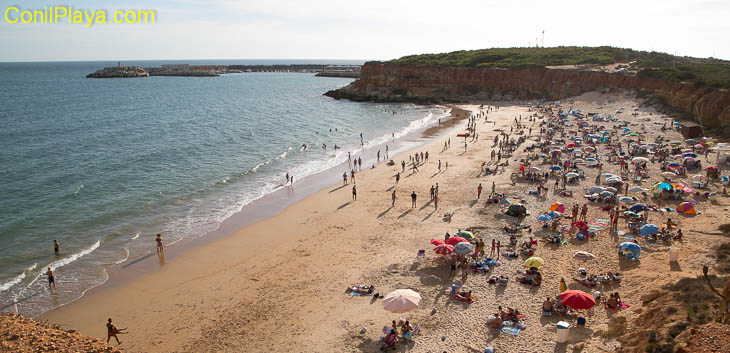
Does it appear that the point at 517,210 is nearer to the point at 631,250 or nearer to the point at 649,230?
the point at 649,230

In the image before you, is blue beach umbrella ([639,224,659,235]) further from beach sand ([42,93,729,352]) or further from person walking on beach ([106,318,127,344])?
person walking on beach ([106,318,127,344])

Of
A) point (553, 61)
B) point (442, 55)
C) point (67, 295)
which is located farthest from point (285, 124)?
point (442, 55)

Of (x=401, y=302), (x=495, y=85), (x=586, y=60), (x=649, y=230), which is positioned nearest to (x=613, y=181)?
(x=649, y=230)

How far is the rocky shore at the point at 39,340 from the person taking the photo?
1108 cm

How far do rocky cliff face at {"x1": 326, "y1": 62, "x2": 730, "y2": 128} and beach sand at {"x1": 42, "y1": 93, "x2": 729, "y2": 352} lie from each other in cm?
3043

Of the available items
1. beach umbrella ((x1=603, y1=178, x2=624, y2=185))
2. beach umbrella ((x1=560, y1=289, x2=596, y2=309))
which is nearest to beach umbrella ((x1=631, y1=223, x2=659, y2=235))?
beach umbrella ((x1=560, y1=289, x2=596, y2=309))

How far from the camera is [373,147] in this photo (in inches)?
1672

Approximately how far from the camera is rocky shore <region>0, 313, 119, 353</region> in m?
11.1

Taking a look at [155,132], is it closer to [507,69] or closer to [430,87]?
[430,87]

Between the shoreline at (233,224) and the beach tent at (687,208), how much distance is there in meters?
19.7

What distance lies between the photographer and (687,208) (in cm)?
2041

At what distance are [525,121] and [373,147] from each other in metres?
21.1

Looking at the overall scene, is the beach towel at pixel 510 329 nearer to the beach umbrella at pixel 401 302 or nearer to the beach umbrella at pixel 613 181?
the beach umbrella at pixel 401 302

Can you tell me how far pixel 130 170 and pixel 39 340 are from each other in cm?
2404
